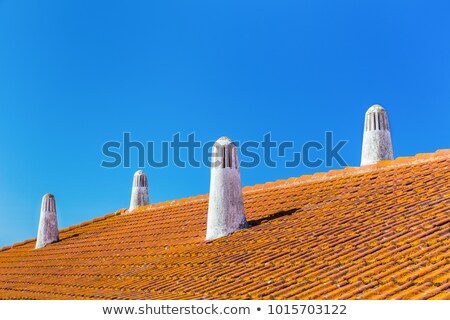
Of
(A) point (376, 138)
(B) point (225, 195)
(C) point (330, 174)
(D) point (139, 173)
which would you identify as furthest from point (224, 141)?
(D) point (139, 173)

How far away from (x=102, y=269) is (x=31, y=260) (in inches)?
233

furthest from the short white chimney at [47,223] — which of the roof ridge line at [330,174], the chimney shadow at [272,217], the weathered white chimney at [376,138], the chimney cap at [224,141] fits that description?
the weathered white chimney at [376,138]

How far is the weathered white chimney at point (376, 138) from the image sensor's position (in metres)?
12.6

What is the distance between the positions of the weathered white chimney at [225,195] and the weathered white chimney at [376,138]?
312 cm

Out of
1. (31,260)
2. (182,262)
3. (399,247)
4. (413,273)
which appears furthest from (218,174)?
(31,260)

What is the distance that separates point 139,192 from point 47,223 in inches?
130

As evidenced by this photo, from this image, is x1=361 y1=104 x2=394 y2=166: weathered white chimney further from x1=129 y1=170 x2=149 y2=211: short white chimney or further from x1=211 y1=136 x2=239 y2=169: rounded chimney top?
x1=129 y1=170 x2=149 y2=211: short white chimney

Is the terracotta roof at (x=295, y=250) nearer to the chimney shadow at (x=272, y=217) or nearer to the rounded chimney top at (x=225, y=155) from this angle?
the chimney shadow at (x=272, y=217)

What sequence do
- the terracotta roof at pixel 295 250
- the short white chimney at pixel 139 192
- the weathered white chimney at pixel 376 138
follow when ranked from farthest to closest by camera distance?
the short white chimney at pixel 139 192 < the weathered white chimney at pixel 376 138 < the terracotta roof at pixel 295 250

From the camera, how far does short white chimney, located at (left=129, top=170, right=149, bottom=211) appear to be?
1945 centimetres

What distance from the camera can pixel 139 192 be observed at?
19484mm

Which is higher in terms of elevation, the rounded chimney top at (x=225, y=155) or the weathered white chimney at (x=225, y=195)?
the rounded chimney top at (x=225, y=155)

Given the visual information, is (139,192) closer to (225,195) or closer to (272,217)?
(225,195)

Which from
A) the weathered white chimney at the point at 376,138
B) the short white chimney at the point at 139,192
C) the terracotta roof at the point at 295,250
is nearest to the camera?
the terracotta roof at the point at 295,250
